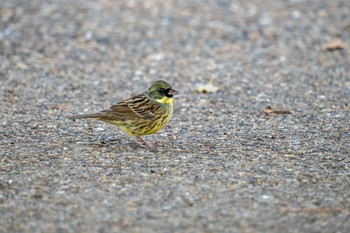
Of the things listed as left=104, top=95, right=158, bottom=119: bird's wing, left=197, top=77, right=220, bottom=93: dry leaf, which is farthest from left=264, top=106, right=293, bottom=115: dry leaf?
left=104, top=95, right=158, bottom=119: bird's wing

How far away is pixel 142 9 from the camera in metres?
13.3

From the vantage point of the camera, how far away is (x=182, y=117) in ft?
28.2

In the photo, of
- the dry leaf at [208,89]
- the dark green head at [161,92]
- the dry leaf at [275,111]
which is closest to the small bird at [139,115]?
the dark green head at [161,92]

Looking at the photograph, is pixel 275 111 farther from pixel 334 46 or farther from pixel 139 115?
pixel 334 46

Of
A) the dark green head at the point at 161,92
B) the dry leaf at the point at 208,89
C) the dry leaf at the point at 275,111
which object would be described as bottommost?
the dry leaf at the point at 208,89

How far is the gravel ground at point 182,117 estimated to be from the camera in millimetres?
5430

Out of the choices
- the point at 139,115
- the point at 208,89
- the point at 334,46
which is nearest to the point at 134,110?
the point at 139,115

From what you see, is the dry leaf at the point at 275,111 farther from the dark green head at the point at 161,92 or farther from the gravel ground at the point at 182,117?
the dark green head at the point at 161,92

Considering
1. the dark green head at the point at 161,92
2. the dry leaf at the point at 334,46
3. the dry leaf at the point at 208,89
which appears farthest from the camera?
the dry leaf at the point at 334,46

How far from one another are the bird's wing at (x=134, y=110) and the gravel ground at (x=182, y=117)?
35cm

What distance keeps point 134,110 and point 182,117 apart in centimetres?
148

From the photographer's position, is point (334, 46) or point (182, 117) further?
point (334, 46)

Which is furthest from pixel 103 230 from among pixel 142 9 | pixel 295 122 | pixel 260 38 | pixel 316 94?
pixel 142 9

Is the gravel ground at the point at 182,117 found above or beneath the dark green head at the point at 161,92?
beneath
